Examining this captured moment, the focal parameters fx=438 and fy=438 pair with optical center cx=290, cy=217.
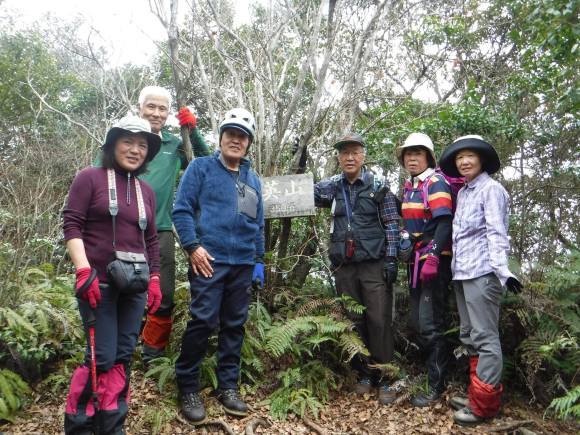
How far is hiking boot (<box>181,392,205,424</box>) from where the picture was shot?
3752 millimetres

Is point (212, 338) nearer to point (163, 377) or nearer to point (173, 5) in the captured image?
point (163, 377)

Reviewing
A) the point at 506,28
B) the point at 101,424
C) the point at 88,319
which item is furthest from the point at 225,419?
the point at 506,28

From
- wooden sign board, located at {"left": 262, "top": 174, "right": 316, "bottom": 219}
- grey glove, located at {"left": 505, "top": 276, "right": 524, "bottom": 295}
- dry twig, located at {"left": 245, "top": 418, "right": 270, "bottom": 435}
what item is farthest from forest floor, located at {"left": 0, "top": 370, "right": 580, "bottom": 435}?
wooden sign board, located at {"left": 262, "top": 174, "right": 316, "bottom": 219}

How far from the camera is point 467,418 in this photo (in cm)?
397

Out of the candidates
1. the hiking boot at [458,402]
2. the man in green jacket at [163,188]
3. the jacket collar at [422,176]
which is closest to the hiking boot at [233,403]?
the man in green jacket at [163,188]

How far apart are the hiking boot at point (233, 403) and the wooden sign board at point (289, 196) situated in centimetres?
191

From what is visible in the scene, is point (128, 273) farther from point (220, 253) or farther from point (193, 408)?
point (193, 408)

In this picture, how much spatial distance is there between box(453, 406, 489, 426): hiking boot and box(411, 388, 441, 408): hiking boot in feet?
1.24

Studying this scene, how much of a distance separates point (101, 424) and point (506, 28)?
10874 millimetres

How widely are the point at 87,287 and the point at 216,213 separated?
4.54ft

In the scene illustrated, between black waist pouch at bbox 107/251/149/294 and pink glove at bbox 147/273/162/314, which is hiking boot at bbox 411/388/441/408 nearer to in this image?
pink glove at bbox 147/273/162/314

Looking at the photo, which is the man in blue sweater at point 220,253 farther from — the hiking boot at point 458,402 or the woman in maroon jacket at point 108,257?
the hiking boot at point 458,402

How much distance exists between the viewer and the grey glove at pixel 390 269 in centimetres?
468

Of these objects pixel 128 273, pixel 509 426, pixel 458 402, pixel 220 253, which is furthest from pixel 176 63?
pixel 509 426
